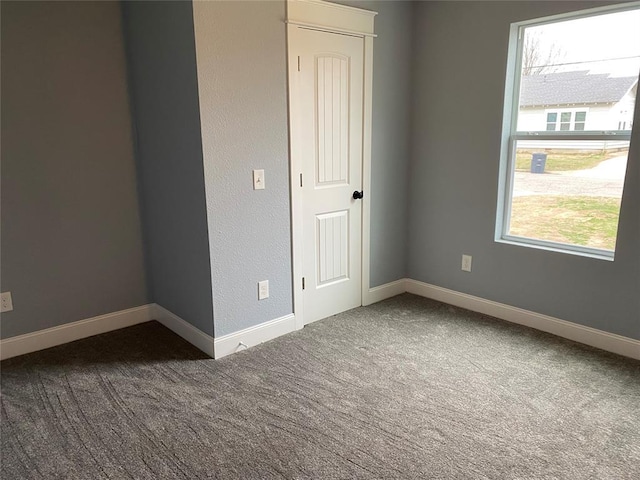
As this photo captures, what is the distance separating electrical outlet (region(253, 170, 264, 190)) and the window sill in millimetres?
1843

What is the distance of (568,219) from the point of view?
3182 millimetres

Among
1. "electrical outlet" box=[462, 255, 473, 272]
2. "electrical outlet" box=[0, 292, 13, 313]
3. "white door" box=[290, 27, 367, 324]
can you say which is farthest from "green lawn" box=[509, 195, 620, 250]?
"electrical outlet" box=[0, 292, 13, 313]

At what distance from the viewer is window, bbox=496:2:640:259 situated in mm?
2854

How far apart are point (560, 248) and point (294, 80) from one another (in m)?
2.15

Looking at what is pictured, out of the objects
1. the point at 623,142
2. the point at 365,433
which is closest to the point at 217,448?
the point at 365,433

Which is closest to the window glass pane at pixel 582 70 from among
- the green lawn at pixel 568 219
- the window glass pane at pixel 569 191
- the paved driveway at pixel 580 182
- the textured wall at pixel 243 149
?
the window glass pane at pixel 569 191

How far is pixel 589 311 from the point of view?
3084mm

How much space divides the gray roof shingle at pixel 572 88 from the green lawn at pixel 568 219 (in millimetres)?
645

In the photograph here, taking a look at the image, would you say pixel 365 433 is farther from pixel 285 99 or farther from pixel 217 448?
pixel 285 99

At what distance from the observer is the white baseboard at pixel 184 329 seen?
118 inches

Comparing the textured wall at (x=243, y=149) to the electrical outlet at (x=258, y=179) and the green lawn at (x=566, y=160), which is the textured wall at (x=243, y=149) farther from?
the green lawn at (x=566, y=160)

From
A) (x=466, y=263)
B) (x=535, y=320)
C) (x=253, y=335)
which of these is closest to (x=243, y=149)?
(x=253, y=335)

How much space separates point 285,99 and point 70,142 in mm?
1447

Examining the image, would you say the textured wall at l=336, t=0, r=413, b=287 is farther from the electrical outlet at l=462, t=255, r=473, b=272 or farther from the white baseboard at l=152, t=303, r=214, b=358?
the white baseboard at l=152, t=303, r=214, b=358
